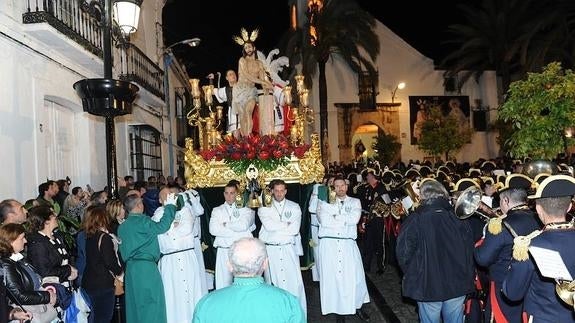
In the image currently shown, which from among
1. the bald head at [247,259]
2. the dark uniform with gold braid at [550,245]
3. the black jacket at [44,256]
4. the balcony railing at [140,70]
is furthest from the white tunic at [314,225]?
the balcony railing at [140,70]

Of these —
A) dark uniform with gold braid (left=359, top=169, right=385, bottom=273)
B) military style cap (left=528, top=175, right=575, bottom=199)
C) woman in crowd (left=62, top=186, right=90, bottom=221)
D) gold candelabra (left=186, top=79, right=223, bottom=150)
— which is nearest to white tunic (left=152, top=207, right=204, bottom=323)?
woman in crowd (left=62, top=186, right=90, bottom=221)

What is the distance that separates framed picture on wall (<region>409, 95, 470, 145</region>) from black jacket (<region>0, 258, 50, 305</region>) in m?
34.8

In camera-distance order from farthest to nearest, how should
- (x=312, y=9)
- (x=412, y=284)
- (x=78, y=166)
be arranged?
(x=312, y=9)
(x=78, y=166)
(x=412, y=284)

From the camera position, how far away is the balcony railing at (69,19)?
10242 mm

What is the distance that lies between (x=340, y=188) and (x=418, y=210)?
91.1 inches

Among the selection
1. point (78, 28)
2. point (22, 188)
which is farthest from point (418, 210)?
point (78, 28)

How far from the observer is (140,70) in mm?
18125

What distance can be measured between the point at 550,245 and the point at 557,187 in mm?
406

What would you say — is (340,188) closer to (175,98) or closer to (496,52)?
(175,98)

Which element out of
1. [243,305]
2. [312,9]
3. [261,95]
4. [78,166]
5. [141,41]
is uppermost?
[312,9]

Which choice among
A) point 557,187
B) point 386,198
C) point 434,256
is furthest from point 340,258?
point 557,187

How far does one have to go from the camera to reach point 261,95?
10805mm

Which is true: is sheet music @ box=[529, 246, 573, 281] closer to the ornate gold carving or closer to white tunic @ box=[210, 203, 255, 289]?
white tunic @ box=[210, 203, 255, 289]

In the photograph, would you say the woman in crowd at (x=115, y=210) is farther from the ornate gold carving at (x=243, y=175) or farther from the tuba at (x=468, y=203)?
the tuba at (x=468, y=203)
